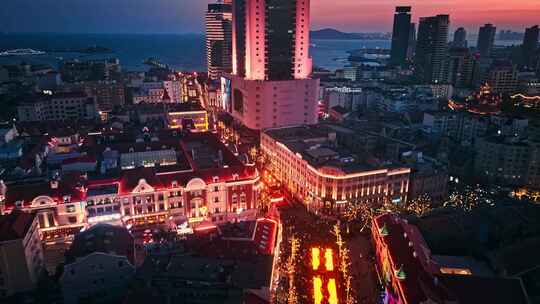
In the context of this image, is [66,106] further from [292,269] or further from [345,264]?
[345,264]

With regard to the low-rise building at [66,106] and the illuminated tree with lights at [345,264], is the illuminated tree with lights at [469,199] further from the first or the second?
the low-rise building at [66,106]

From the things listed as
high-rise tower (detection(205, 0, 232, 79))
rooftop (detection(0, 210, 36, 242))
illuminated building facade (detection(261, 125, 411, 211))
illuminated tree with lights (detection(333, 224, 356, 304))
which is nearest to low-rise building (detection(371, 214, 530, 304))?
illuminated tree with lights (detection(333, 224, 356, 304))

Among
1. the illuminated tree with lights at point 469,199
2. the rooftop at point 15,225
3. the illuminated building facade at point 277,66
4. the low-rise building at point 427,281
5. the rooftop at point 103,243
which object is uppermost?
the illuminated building facade at point 277,66

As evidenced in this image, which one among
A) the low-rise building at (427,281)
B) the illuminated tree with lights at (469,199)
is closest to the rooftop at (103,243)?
the low-rise building at (427,281)

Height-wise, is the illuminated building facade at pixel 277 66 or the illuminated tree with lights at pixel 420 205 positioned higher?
the illuminated building facade at pixel 277 66

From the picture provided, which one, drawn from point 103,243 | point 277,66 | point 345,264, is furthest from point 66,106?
point 345,264

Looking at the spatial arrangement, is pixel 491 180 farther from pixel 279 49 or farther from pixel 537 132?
pixel 279 49
